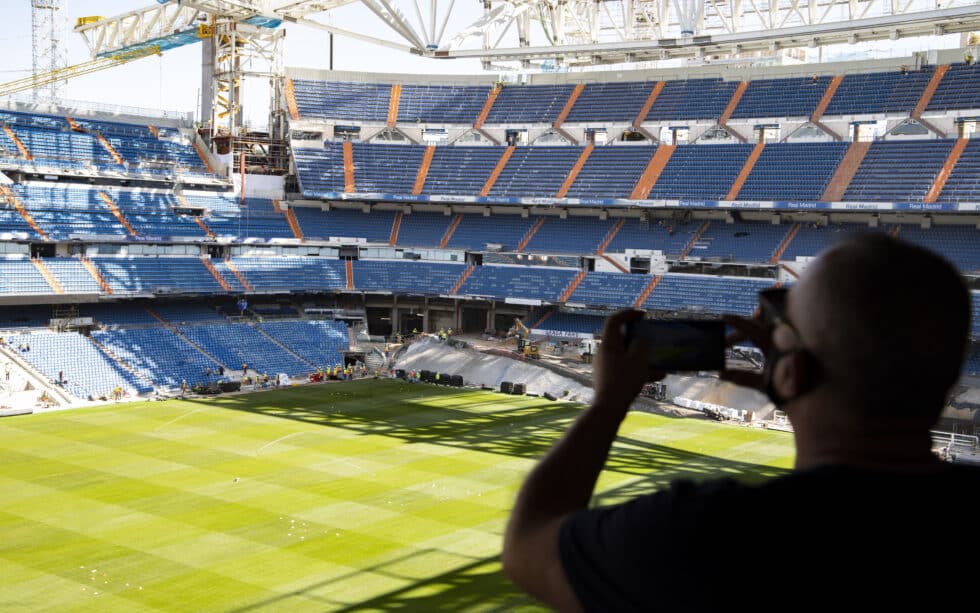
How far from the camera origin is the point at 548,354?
161 feet

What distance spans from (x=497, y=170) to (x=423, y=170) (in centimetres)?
458

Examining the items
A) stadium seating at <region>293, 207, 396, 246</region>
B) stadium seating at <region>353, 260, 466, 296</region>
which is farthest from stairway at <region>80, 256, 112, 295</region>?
stadium seating at <region>353, 260, 466, 296</region>

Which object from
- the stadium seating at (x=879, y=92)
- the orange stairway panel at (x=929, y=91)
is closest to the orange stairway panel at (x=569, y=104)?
the stadium seating at (x=879, y=92)

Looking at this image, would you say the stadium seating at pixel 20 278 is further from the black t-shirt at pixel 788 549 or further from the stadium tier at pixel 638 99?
the black t-shirt at pixel 788 549

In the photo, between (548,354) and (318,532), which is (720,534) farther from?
(548,354)

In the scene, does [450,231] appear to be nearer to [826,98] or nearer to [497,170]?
[497,170]

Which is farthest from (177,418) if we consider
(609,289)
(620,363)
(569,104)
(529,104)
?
(620,363)

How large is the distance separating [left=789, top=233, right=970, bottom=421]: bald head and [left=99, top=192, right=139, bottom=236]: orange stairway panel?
169ft

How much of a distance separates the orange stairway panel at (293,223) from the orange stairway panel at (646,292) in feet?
64.6

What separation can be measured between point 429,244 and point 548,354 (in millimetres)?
12363

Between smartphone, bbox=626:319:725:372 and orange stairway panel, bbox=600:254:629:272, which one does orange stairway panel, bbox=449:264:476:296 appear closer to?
orange stairway panel, bbox=600:254:629:272

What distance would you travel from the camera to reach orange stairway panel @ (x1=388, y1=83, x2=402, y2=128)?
6203cm

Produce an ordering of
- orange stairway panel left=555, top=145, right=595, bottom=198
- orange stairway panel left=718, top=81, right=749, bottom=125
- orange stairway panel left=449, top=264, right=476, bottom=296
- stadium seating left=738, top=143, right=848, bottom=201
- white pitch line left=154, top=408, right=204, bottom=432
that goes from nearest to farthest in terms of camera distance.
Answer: white pitch line left=154, top=408, right=204, bottom=432
stadium seating left=738, top=143, right=848, bottom=201
orange stairway panel left=449, top=264, right=476, bottom=296
orange stairway panel left=718, top=81, right=749, bottom=125
orange stairway panel left=555, top=145, right=595, bottom=198

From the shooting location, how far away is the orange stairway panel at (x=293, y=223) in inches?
A: 2244
